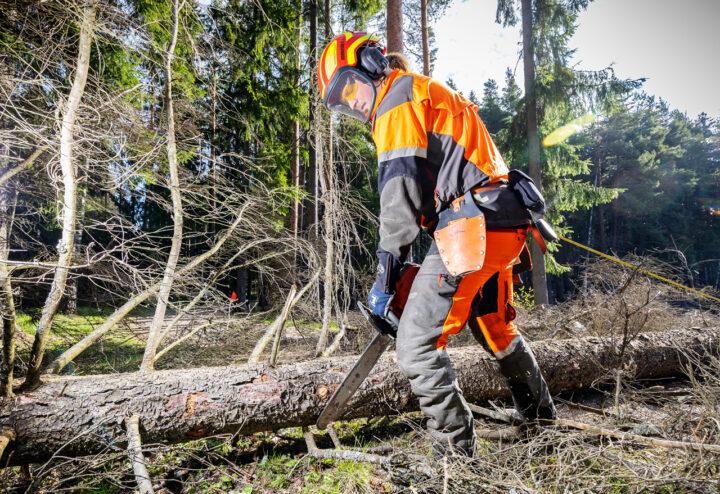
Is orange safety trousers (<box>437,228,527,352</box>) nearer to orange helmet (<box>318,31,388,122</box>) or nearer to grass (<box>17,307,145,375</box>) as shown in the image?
orange helmet (<box>318,31,388,122</box>)

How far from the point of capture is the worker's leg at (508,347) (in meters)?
2.22

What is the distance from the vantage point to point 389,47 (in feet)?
17.5

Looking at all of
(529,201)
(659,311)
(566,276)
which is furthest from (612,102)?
(566,276)

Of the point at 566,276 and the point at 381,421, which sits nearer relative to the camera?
the point at 381,421

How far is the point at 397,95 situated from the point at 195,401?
2373 mm

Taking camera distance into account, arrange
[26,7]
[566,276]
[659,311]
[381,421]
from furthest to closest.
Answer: [566,276], [659,311], [26,7], [381,421]

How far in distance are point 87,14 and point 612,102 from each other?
12.3 metres

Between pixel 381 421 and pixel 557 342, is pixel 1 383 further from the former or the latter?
pixel 557 342

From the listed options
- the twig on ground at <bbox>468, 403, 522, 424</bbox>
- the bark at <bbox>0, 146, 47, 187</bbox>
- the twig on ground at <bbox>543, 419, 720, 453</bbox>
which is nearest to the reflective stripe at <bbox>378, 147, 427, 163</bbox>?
the twig on ground at <bbox>543, 419, 720, 453</bbox>

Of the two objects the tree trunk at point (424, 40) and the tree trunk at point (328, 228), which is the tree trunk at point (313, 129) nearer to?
the tree trunk at point (328, 228)

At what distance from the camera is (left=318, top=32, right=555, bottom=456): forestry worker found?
186cm

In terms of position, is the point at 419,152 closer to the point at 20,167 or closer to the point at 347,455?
the point at 347,455

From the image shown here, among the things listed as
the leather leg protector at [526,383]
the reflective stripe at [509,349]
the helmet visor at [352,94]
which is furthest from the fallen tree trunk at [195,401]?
the helmet visor at [352,94]

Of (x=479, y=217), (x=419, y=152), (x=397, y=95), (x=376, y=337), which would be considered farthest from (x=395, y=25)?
(x=376, y=337)
